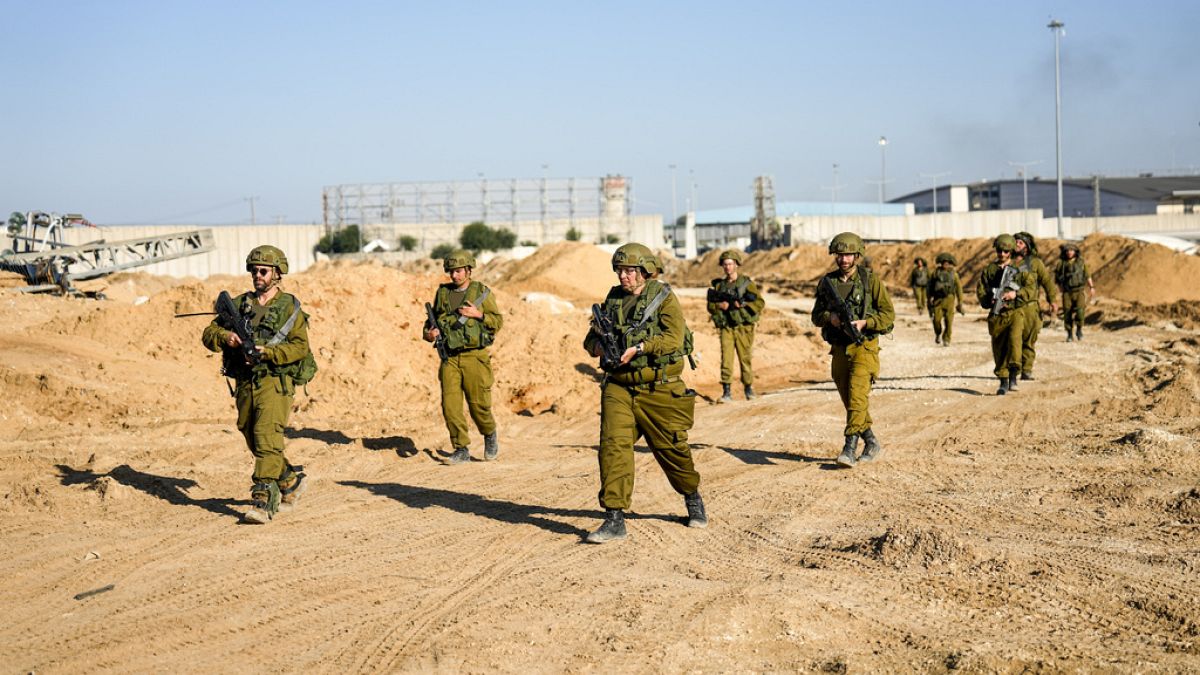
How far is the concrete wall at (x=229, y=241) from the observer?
202 feet

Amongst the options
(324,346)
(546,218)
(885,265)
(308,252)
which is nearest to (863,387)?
(324,346)

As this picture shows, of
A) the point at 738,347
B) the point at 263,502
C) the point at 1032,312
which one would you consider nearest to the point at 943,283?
the point at 1032,312

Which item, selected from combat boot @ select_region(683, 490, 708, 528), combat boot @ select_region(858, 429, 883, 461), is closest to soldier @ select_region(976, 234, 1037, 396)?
combat boot @ select_region(858, 429, 883, 461)

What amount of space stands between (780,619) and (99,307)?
54.9 ft

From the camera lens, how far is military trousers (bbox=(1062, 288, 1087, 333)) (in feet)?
71.4

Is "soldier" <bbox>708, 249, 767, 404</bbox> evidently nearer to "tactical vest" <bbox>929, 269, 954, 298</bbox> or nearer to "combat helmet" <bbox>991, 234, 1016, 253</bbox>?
"combat helmet" <bbox>991, 234, 1016, 253</bbox>

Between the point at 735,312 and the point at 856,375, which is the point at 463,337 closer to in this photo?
the point at 856,375

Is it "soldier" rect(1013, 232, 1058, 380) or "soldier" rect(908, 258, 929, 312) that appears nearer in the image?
"soldier" rect(1013, 232, 1058, 380)

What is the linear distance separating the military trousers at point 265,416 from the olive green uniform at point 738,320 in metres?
7.58

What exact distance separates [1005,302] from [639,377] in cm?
866

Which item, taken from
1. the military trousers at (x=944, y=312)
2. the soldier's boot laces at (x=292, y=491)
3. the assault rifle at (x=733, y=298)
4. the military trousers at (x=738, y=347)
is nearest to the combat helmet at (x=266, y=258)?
the soldier's boot laces at (x=292, y=491)

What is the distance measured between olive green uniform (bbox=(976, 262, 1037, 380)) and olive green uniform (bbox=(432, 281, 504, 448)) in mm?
6769

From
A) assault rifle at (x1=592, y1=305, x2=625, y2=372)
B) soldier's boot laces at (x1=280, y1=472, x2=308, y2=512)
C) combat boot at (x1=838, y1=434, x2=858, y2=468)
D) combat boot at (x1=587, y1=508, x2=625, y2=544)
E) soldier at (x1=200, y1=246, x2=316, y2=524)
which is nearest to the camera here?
assault rifle at (x1=592, y1=305, x2=625, y2=372)

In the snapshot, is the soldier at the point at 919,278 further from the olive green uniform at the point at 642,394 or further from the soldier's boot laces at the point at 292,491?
the olive green uniform at the point at 642,394
